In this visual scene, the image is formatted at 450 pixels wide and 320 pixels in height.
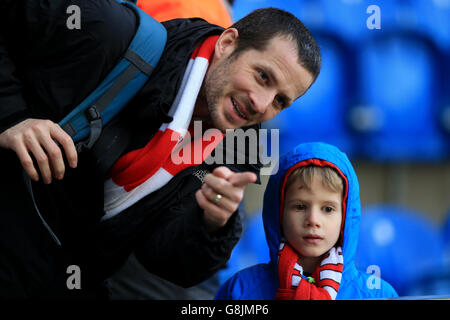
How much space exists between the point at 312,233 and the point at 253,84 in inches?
12.7

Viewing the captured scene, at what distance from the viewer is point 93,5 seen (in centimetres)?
102

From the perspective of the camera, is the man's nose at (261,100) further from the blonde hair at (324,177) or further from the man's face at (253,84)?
the blonde hair at (324,177)

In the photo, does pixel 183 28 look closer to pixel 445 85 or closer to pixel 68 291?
pixel 68 291

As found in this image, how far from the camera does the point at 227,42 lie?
1.16 meters

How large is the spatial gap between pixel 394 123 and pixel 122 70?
2.23 metres

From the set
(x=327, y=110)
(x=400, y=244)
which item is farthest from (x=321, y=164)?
(x=327, y=110)

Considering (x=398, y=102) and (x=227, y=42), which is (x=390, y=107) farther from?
(x=227, y=42)

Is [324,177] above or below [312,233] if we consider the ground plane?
above

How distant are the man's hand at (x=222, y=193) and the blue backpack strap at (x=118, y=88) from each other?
26 cm

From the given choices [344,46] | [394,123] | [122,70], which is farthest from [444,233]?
[122,70]

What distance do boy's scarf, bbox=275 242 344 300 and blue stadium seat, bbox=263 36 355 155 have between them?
1643 mm

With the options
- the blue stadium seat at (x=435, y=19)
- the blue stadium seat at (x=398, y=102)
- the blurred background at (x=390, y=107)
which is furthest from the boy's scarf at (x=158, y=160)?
the blue stadium seat at (x=435, y=19)

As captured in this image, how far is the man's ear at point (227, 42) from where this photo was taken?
114 centimetres

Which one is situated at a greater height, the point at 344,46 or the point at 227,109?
the point at 344,46
